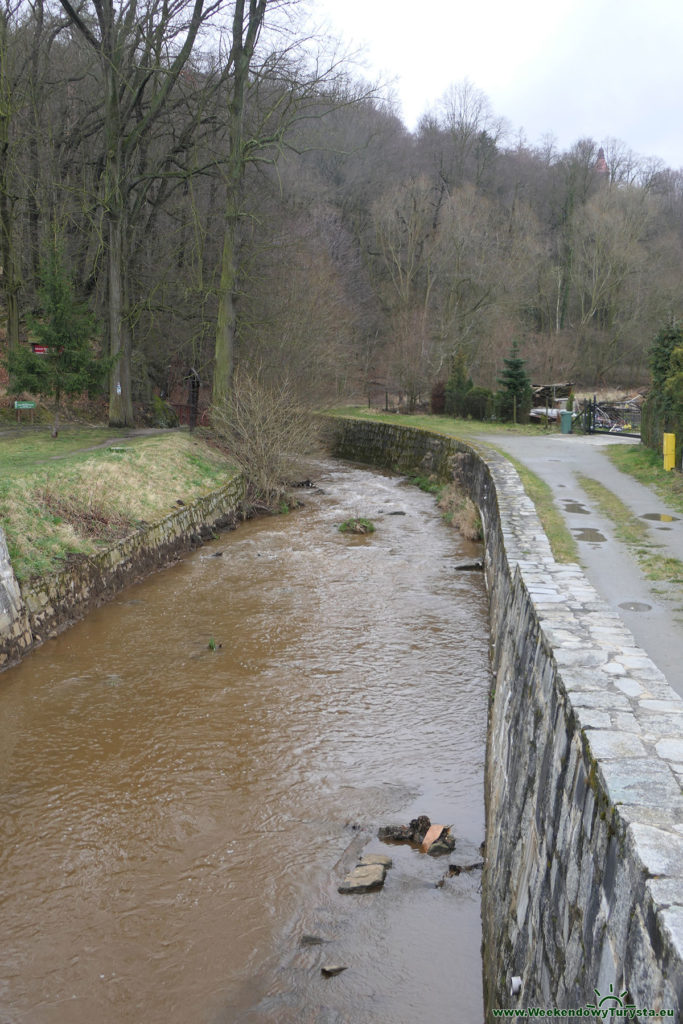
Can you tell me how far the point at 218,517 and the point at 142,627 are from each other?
22.8 feet

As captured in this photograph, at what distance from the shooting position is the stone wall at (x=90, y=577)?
11.3m

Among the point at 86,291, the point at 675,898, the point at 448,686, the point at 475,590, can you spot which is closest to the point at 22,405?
the point at 86,291

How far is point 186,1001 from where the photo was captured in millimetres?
5664

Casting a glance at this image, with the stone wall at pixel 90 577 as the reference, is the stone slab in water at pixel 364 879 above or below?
below

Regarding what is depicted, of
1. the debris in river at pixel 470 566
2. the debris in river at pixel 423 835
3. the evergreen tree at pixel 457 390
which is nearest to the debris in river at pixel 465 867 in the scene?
the debris in river at pixel 423 835

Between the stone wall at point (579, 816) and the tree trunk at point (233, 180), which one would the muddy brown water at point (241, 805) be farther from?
the tree trunk at point (233, 180)

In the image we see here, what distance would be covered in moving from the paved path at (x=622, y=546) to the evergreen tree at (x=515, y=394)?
889cm

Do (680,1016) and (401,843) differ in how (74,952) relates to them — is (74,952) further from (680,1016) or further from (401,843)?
(680,1016)

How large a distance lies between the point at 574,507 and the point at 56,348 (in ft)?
39.6

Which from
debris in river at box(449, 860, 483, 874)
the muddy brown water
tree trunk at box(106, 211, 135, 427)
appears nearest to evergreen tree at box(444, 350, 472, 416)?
tree trunk at box(106, 211, 135, 427)

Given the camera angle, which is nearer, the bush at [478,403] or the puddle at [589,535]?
the puddle at [589,535]

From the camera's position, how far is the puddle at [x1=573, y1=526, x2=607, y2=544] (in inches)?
423

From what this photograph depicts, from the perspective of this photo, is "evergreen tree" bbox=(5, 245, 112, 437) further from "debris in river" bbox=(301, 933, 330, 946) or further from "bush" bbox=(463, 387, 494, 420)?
"bush" bbox=(463, 387, 494, 420)

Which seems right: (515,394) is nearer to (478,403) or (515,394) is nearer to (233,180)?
(478,403)
